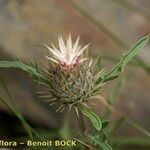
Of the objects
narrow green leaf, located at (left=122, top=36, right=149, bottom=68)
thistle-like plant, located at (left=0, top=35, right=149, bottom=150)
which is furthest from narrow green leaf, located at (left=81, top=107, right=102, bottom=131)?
narrow green leaf, located at (left=122, top=36, right=149, bottom=68)

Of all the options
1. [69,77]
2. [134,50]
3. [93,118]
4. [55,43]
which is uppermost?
[55,43]

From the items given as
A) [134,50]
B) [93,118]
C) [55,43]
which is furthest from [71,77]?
[55,43]

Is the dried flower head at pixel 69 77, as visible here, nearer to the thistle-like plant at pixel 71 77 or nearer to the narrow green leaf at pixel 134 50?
the thistle-like plant at pixel 71 77

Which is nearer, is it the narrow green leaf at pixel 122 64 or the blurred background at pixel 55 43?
the narrow green leaf at pixel 122 64

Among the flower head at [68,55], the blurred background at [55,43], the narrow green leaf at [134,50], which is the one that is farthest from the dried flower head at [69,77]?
the blurred background at [55,43]

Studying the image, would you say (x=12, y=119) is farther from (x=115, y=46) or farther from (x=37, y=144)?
(x=37, y=144)

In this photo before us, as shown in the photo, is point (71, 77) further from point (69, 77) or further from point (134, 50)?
point (134, 50)
